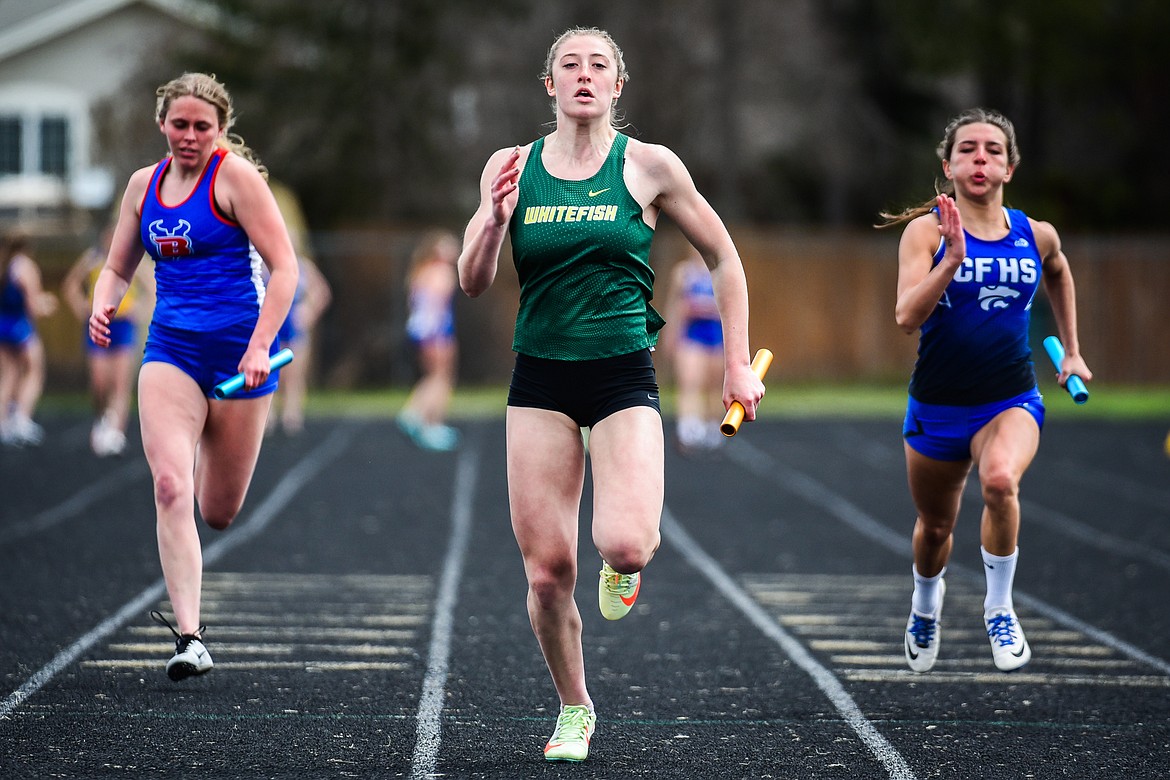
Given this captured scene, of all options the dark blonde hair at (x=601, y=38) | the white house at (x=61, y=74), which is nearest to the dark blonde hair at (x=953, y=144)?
the dark blonde hair at (x=601, y=38)

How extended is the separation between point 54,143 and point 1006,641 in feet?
109

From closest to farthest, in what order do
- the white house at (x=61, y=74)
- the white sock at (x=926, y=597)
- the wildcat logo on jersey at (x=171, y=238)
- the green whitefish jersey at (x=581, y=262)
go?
the green whitefish jersey at (x=581, y=262), the wildcat logo on jersey at (x=171, y=238), the white sock at (x=926, y=597), the white house at (x=61, y=74)

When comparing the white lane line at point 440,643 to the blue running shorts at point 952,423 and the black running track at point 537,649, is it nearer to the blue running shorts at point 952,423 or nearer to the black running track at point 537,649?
the black running track at point 537,649

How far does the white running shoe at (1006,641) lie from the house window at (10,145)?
33.0m

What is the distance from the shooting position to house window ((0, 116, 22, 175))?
35.2 m

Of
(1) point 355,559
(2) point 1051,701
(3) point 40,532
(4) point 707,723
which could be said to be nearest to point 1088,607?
(2) point 1051,701

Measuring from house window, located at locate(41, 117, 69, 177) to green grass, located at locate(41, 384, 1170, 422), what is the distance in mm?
9968

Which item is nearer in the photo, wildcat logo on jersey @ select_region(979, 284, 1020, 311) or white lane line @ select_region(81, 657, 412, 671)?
wildcat logo on jersey @ select_region(979, 284, 1020, 311)

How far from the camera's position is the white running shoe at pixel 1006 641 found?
5.96m

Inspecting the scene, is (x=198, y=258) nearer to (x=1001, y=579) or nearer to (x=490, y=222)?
(x=490, y=222)

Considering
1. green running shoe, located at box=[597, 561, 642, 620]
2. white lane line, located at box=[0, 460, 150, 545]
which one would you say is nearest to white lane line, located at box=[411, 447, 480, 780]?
green running shoe, located at box=[597, 561, 642, 620]

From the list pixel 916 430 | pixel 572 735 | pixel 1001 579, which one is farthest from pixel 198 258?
pixel 1001 579

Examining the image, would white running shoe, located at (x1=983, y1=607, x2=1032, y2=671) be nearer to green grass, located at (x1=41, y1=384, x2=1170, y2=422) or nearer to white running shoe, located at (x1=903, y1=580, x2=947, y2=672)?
white running shoe, located at (x1=903, y1=580, x2=947, y2=672)

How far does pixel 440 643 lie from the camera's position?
23.9ft
